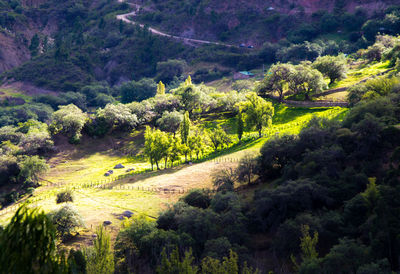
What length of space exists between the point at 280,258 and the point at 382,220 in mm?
12141

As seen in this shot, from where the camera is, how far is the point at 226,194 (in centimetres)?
6175

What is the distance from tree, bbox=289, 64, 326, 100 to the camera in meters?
106

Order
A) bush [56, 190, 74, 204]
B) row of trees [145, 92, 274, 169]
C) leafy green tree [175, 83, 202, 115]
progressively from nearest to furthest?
bush [56, 190, 74, 204] → row of trees [145, 92, 274, 169] → leafy green tree [175, 83, 202, 115]

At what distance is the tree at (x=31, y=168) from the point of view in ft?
287

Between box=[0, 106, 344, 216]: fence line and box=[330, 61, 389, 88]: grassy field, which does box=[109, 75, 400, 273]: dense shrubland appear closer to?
box=[0, 106, 344, 216]: fence line

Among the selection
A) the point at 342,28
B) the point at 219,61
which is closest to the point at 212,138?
the point at 219,61

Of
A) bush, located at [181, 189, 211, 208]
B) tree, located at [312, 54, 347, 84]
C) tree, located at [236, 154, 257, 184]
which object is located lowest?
bush, located at [181, 189, 211, 208]

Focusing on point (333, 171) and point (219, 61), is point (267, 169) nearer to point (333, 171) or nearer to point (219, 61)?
point (333, 171)

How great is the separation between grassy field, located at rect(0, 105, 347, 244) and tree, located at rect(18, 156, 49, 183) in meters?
3.05

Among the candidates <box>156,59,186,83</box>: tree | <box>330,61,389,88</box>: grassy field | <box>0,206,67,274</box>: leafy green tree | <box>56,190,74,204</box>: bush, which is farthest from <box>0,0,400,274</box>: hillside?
<box>156,59,186,83</box>: tree

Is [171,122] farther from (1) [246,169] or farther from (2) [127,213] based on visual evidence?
(2) [127,213]

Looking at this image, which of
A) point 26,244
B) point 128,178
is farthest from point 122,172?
point 26,244

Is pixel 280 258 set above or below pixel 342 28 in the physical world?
below

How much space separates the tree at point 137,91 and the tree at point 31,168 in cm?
8223
